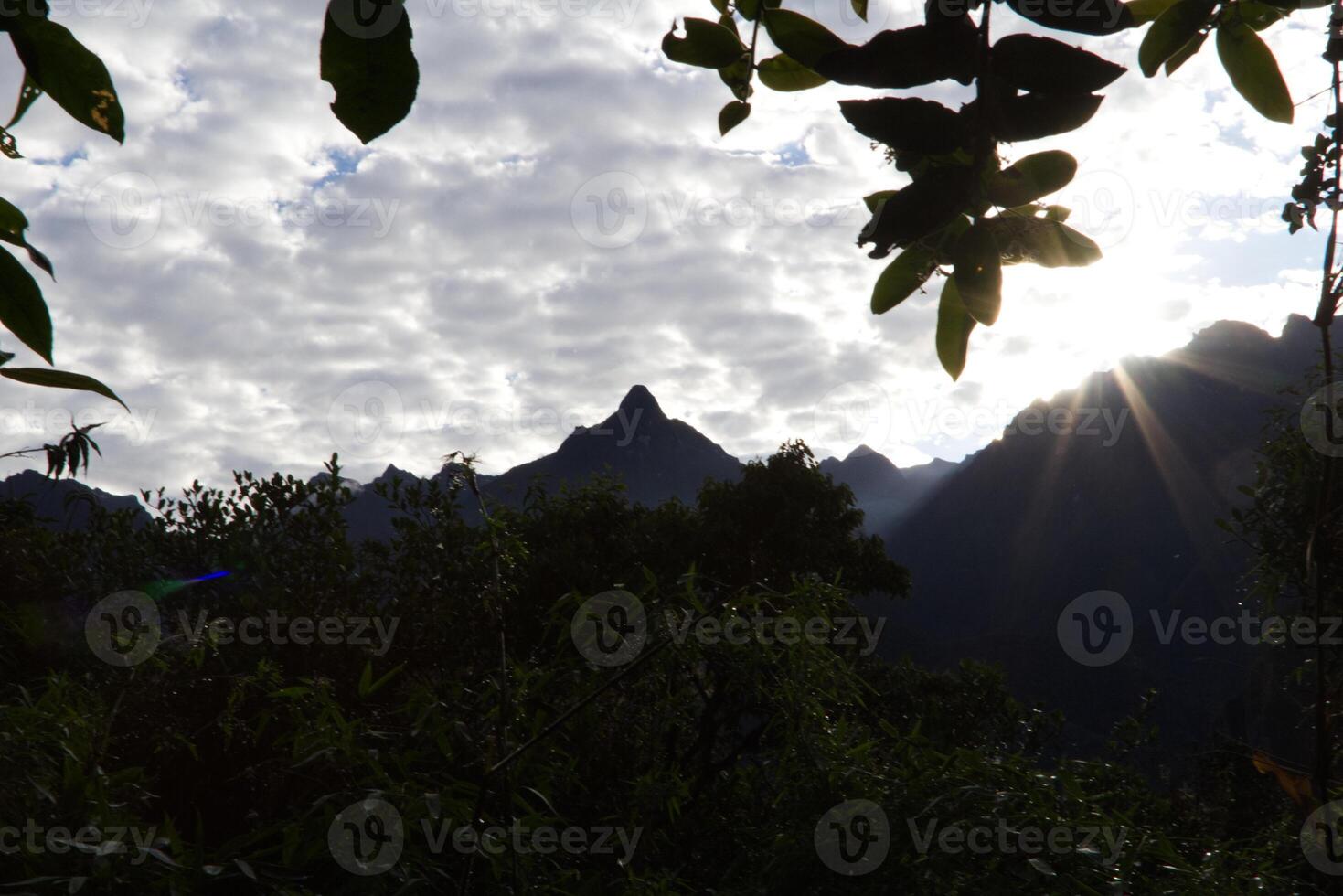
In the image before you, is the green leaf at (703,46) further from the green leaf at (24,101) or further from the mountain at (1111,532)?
the mountain at (1111,532)

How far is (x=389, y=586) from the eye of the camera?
790cm

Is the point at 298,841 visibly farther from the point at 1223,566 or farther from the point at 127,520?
the point at 1223,566

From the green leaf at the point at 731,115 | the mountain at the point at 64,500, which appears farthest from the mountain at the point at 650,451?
the green leaf at the point at 731,115

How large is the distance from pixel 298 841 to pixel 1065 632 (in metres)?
73.3

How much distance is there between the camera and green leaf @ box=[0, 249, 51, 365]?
0.56 meters

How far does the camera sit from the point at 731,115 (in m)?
1.22

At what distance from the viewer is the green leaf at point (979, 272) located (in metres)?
0.81

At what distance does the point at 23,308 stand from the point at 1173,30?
3.36ft

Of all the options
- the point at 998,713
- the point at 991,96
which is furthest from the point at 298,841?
the point at 998,713

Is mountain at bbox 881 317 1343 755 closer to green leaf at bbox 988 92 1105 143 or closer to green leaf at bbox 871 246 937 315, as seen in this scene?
green leaf at bbox 871 246 937 315

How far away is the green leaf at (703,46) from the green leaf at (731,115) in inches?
5.8

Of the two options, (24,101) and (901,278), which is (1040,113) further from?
(24,101)

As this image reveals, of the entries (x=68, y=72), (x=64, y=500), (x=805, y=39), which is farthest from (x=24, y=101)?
(x=64, y=500)

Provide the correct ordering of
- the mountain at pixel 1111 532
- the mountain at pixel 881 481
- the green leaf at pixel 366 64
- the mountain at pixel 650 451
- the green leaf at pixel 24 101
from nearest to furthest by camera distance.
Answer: the green leaf at pixel 366 64, the green leaf at pixel 24 101, the mountain at pixel 1111 532, the mountain at pixel 650 451, the mountain at pixel 881 481
